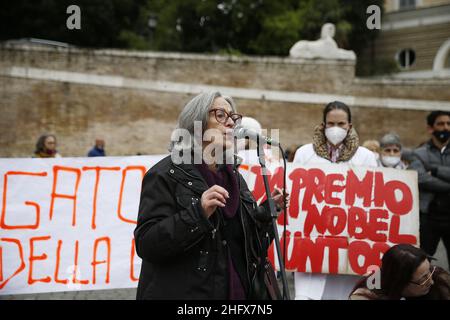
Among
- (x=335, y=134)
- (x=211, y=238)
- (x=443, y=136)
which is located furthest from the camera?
(x=443, y=136)

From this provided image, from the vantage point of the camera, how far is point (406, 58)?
26.0 m

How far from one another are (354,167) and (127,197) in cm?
191

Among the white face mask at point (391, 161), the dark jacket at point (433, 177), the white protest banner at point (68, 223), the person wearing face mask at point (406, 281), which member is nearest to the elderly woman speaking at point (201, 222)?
the person wearing face mask at point (406, 281)

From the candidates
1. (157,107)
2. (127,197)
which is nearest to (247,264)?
(127,197)

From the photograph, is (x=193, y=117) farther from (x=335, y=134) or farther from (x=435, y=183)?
(x=435, y=183)

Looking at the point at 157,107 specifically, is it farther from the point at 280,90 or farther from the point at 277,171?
the point at 277,171

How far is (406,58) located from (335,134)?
24272 mm

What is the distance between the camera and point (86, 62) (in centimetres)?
1688

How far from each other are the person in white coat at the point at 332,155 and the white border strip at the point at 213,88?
1320 centimetres

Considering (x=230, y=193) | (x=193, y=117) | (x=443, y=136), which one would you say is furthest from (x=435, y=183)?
(x=193, y=117)

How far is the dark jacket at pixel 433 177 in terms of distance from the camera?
4.27 m

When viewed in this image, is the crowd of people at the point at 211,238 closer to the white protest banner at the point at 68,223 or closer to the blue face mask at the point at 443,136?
the blue face mask at the point at 443,136

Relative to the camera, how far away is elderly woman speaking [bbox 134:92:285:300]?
2.04 metres
